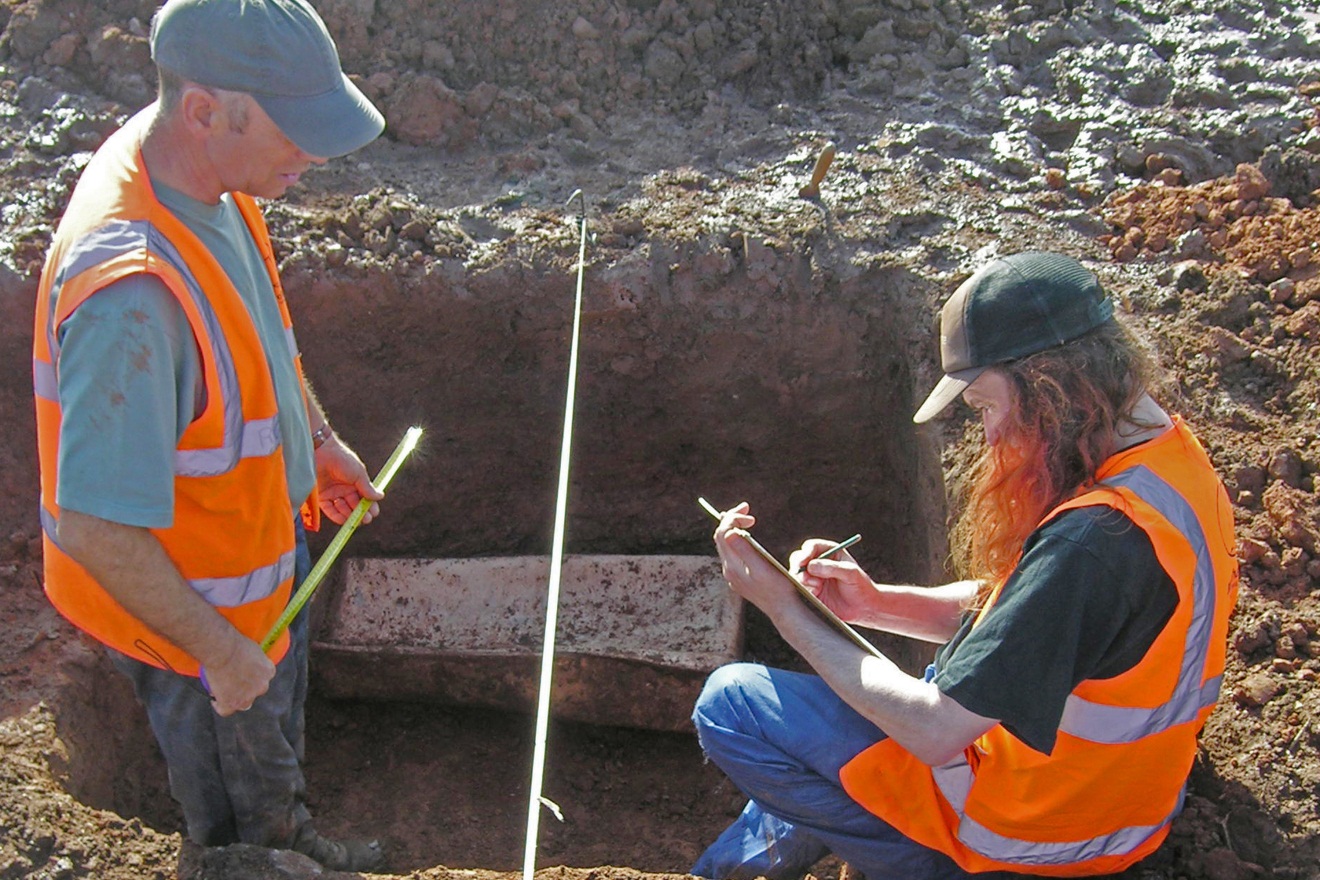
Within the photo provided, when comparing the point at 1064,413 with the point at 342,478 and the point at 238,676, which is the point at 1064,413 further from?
the point at 342,478

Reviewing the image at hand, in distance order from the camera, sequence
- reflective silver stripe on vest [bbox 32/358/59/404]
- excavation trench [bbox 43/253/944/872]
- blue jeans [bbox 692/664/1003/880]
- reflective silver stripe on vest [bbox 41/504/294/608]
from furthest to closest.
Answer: excavation trench [bbox 43/253/944/872]
blue jeans [bbox 692/664/1003/880]
reflective silver stripe on vest [bbox 41/504/294/608]
reflective silver stripe on vest [bbox 32/358/59/404]

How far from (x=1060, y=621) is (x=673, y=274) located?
8.54 feet

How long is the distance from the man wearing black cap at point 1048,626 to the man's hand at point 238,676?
1.06 m

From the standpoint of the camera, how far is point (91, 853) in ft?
8.82

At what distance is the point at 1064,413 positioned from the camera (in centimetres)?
209

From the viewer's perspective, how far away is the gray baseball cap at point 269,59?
2.12 m

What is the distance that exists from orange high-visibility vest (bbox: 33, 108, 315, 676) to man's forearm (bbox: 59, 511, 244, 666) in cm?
9

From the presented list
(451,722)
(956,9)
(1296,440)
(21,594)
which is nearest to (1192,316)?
(1296,440)

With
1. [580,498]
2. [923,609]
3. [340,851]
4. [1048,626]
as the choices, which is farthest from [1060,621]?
[580,498]

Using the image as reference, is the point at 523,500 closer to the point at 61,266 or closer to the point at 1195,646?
the point at 61,266

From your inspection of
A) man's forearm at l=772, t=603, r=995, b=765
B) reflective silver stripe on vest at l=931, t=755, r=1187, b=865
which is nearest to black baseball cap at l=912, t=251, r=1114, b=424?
man's forearm at l=772, t=603, r=995, b=765

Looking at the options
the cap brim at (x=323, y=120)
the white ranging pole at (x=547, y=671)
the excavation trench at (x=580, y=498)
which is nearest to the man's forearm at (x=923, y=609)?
the white ranging pole at (x=547, y=671)

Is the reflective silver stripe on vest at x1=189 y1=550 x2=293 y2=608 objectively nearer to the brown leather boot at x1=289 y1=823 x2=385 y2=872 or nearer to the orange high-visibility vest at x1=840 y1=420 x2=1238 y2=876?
the brown leather boot at x1=289 y1=823 x2=385 y2=872

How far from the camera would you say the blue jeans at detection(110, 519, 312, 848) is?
268 cm
